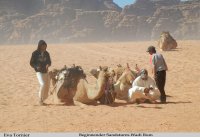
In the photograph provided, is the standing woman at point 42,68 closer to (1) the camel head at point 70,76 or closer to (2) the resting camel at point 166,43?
(1) the camel head at point 70,76

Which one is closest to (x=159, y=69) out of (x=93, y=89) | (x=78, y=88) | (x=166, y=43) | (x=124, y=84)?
(x=124, y=84)

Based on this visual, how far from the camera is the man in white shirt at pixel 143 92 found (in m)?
11.5

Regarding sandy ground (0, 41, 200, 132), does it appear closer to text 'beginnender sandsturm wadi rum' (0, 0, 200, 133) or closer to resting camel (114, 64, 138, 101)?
text 'beginnender sandsturm wadi rum' (0, 0, 200, 133)

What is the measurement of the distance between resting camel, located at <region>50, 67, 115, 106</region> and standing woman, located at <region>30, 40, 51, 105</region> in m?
0.45

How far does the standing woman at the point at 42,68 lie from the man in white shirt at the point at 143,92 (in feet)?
7.25

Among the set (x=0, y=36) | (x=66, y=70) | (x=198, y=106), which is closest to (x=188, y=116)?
(x=198, y=106)

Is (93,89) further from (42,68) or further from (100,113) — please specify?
(42,68)

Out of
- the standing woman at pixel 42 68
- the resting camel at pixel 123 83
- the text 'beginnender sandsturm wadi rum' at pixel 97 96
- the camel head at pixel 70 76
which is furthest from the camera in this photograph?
the resting camel at pixel 123 83

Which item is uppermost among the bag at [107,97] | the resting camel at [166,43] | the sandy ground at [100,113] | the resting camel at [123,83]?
the resting camel at [166,43]

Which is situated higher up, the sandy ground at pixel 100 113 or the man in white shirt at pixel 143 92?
the man in white shirt at pixel 143 92

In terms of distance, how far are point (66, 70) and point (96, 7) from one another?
135889 mm

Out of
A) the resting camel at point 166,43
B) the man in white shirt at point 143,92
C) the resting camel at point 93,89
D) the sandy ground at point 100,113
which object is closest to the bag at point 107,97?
the resting camel at point 93,89

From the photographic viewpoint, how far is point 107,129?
27.9 feet

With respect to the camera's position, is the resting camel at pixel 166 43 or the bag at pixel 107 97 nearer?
the bag at pixel 107 97
